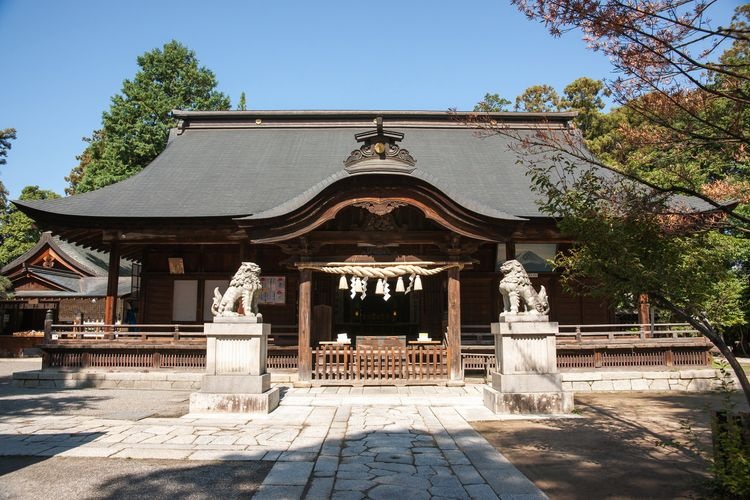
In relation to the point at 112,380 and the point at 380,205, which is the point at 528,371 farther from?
the point at 112,380

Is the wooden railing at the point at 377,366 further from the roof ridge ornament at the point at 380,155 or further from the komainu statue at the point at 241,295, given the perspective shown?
the roof ridge ornament at the point at 380,155

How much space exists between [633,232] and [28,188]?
40.2 meters

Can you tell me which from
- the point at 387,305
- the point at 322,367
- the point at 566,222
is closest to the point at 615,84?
the point at 566,222

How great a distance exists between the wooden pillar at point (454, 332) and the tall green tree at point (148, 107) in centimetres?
2202


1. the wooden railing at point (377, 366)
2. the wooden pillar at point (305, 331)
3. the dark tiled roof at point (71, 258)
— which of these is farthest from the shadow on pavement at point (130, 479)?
the dark tiled roof at point (71, 258)

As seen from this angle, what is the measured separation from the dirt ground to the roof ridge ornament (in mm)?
5962

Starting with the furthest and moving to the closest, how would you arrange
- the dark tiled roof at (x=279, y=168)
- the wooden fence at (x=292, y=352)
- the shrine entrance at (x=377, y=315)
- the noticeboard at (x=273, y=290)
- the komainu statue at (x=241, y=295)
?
the shrine entrance at (x=377, y=315)
the noticeboard at (x=273, y=290)
the dark tiled roof at (x=279, y=168)
the wooden fence at (x=292, y=352)
the komainu statue at (x=241, y=295)

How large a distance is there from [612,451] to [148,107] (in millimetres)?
29913

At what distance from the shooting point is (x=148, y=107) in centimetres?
2856

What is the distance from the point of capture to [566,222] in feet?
17.1

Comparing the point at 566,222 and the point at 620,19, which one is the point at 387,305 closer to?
the point at 566,222

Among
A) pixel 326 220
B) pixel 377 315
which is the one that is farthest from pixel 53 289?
pixel 326 220

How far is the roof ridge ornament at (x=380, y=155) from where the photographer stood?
11000 mm

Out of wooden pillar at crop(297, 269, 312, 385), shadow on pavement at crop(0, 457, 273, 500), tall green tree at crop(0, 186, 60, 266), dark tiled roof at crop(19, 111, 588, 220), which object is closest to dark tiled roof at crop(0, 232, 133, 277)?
tall green tree at crop(0, 186, 60, 266)
